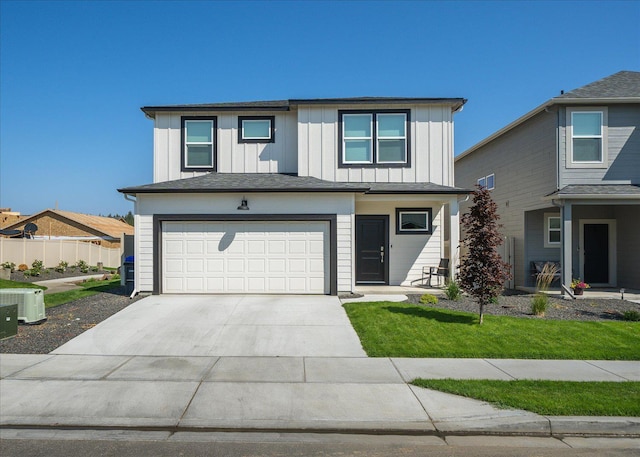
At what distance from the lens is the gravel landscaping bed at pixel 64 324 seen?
26.6 ft

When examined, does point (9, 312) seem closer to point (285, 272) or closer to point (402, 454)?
point (285, 272)

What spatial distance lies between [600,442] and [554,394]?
38.9 inches

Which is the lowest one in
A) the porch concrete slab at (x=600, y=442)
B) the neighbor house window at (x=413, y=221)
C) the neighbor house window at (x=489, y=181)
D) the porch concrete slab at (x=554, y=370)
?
the porch concrete slab at (x=600, y=442)

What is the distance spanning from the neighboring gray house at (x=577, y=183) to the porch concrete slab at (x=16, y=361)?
43.9ft

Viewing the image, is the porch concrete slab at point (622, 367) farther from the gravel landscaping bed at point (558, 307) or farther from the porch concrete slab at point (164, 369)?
the porch concrete slab at point (164, 369)

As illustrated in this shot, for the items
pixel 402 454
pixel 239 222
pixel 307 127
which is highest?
pixel 307 127

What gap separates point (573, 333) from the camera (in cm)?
887

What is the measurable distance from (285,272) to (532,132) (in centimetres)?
1021

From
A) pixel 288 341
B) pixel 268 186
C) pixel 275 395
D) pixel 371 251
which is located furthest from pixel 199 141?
pixel 275 395

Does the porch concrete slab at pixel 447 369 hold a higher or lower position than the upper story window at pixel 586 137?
lower

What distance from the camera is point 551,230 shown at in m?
16.5

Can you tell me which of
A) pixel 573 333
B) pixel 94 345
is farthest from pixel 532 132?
pixel 94 345

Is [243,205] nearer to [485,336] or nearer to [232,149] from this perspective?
[232,149]

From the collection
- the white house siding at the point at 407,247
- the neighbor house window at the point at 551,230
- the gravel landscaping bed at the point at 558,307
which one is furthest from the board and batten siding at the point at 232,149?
the neighbor house window at the point at 551,230
